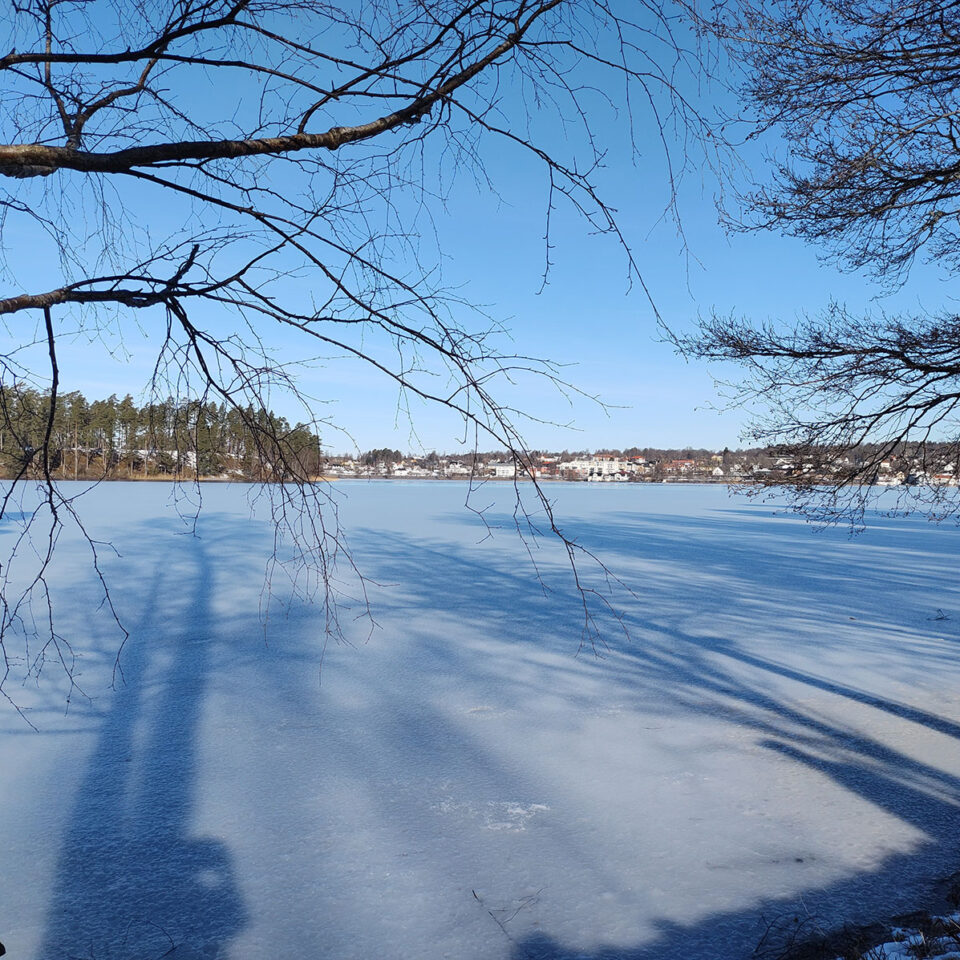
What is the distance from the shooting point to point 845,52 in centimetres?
428

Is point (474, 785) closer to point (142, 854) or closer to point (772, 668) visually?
point (142, 854)

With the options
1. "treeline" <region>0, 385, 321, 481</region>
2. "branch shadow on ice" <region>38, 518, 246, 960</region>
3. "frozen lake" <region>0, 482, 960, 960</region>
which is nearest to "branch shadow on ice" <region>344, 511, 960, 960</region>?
"frozen lake" <region>0, 482, 960, 960</region>

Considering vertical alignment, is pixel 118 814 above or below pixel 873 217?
below

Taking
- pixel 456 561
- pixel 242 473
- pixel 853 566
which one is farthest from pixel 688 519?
pixel 242 473

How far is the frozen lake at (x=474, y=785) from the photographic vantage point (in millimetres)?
3361

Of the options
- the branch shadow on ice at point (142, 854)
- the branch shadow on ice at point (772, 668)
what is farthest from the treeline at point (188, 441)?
the branch shadow on ice at point (772, 668)

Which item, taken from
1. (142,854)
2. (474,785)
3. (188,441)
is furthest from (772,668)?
(188,441)

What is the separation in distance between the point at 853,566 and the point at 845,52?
42.7 feet

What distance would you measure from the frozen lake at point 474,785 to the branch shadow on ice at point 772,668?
3 centimetres

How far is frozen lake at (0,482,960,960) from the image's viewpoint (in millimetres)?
3361

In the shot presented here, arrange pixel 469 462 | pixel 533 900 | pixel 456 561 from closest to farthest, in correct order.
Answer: pixel 469 462 → pixel 533 900 → pixel 456 561

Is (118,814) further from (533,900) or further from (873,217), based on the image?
(873,217)

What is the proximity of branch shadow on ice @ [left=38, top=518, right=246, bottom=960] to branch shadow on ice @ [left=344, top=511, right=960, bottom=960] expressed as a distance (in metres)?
1.52

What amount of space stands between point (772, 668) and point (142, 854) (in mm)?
5997
